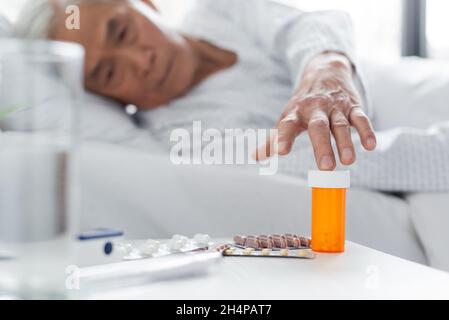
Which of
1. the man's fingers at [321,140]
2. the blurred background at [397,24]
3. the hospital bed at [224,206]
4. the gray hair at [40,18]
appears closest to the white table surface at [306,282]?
the man's fingers at [321,140]

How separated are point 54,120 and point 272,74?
48.9 inches

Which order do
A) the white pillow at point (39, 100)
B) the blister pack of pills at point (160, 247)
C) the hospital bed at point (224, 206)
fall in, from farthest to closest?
1. the hospital bed at point (224, 206)
2. the blister pack of pills at point (160, 247)
3. the white pillow at point (39, 100)

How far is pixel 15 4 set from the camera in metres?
2.23

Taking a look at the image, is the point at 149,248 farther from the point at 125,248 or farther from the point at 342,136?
the point at 342,136

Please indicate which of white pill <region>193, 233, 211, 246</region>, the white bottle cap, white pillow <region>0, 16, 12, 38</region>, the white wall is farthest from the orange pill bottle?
the white wall

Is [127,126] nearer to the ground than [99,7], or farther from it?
nearer to the ground

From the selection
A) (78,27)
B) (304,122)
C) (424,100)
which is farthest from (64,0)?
(424,100)

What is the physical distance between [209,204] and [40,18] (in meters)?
0.59

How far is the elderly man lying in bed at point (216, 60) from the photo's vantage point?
4.24 ft

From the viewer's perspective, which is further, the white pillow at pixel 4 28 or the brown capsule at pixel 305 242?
the white pillow at pixel 4 28

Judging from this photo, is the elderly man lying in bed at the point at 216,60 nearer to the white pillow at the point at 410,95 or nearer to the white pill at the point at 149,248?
the white pillow at the point at 410,95

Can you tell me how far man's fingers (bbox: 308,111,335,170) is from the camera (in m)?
0.80

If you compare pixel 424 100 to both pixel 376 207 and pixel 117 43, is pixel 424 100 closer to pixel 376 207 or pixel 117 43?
pixel 376 207

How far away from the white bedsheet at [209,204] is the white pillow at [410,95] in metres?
0.44
